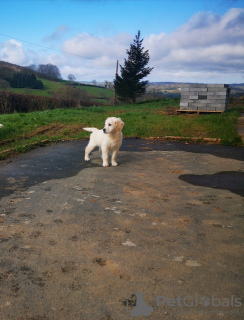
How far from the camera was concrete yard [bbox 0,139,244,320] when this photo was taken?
8.11 feet

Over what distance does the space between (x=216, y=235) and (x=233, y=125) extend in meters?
9.99

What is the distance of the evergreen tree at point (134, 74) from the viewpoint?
4788 centimetres

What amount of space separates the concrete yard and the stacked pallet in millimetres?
11817

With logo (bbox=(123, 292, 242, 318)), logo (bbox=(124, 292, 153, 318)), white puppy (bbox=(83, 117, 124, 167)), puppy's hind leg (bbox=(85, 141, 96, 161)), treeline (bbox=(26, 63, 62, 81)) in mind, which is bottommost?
logo (bbox=(124, 292, 153, 318))

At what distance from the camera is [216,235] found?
3.66m

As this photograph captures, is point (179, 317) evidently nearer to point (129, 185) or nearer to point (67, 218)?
point (67, 218)

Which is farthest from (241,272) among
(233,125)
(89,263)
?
(233,125)

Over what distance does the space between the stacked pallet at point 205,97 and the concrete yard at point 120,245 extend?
1182 cm

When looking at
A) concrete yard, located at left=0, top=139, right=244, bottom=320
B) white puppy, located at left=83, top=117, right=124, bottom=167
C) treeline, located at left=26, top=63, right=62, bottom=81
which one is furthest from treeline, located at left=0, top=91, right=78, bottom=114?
treeline, located at left=26, top=63, right=62, bottom=81

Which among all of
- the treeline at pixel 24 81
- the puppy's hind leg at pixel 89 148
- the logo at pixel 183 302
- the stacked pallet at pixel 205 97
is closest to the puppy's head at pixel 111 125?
the puppy's hind leg at pixel 89 148

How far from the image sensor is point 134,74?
48.1 metres

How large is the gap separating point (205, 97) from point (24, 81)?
40603 millimetres

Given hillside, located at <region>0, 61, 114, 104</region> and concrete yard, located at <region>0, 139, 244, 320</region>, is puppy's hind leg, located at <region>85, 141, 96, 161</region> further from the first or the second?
hillside, located at <region>0, 61, 114, 104</region>

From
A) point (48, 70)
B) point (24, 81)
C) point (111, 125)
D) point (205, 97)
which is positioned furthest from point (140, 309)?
point (48, 70)
